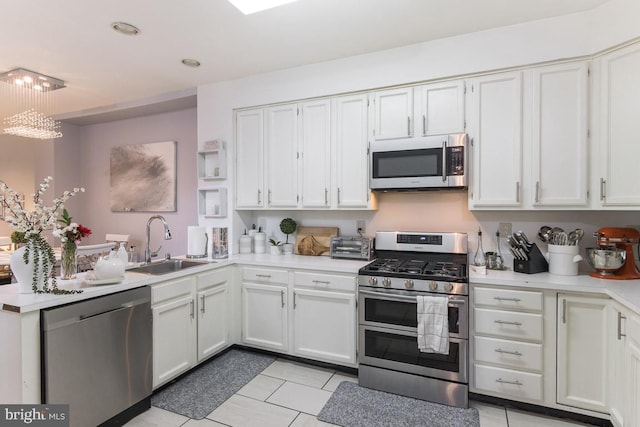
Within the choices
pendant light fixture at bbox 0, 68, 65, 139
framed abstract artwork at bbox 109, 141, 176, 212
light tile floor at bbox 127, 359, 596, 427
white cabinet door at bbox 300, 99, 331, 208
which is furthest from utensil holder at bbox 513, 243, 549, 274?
pendant light fixture at bbox 0, 68, 65, 139

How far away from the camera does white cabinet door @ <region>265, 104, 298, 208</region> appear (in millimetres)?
3262

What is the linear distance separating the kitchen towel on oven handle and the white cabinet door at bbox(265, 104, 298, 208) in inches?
59.7

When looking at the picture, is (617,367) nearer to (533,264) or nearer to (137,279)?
(533,264)

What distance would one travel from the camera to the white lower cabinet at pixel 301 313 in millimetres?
2697

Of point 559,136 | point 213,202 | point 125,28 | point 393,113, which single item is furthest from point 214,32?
point 559,136

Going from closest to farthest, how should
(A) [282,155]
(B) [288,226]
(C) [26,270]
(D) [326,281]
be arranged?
(C) [26,270] < (D) [326,281] < (A) [282,155] < (B) [288,226]

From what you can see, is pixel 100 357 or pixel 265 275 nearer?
pixel 100 357

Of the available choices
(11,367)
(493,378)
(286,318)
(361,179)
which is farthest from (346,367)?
(11,367)

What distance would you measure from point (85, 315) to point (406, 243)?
2.39m

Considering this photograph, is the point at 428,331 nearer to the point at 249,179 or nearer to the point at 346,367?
the point at 346,367

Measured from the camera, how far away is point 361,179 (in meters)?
2.99

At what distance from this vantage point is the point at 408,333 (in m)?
2.42

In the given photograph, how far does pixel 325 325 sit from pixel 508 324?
1.33 meters

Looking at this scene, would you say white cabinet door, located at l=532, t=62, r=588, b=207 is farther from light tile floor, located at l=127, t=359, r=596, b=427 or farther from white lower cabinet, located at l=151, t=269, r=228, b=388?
white lower cabinet, located at l=151, t=269, r=228, b=388
